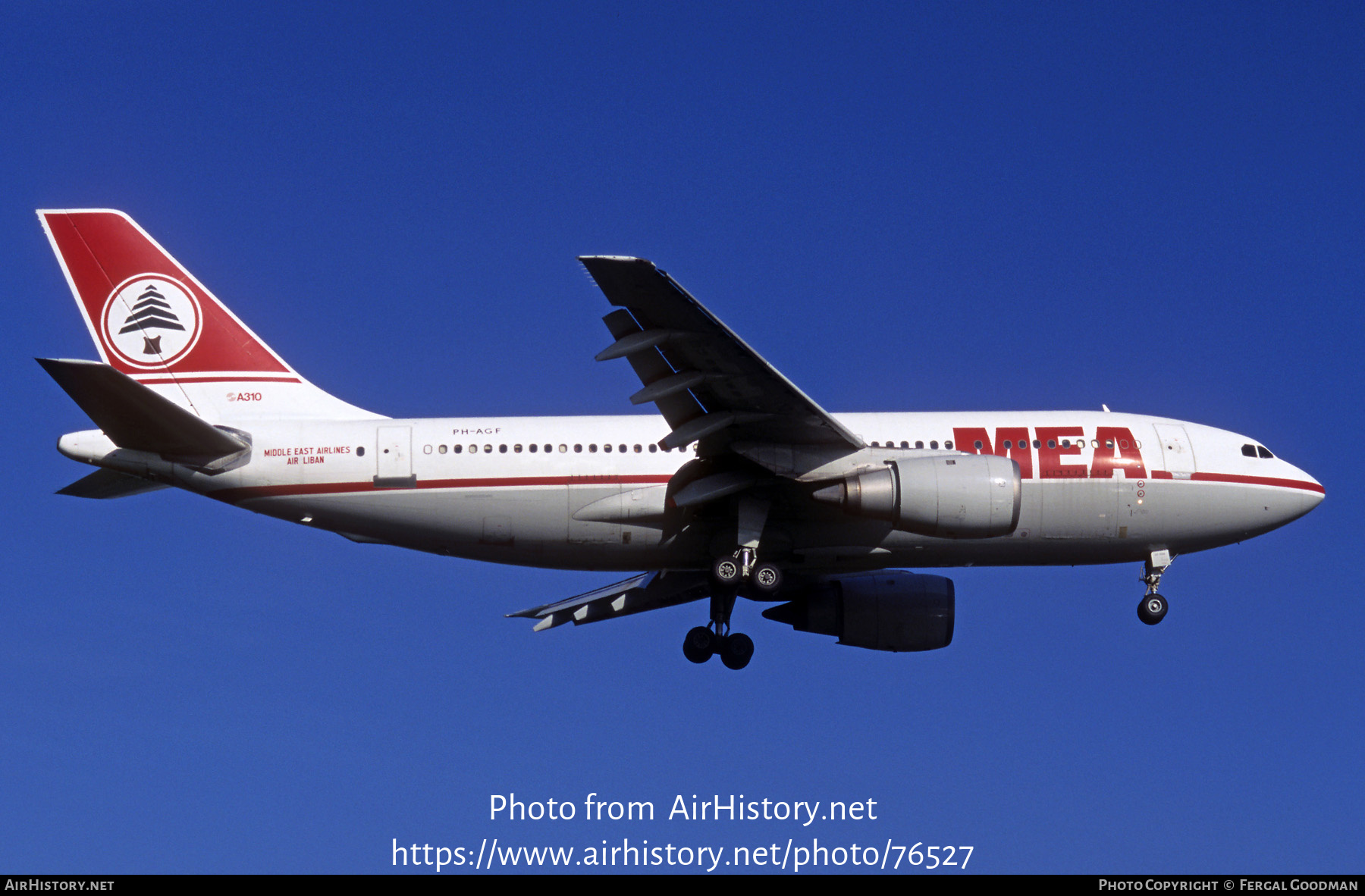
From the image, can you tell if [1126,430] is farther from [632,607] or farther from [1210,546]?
[632,607]

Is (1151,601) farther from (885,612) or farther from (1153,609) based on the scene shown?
(885,612)

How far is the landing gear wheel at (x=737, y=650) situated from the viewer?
103ft

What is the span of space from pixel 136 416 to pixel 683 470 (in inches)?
399

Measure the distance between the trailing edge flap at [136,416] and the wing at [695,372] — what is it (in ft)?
26.8

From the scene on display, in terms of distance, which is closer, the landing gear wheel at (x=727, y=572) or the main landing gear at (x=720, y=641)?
the landing gear wheel at (x=727, y=572)

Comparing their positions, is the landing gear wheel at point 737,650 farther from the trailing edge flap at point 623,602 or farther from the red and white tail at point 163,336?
the red and white tail at point 163,336

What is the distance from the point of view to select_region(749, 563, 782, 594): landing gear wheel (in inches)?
1119

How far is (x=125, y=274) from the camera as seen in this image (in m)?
30.4

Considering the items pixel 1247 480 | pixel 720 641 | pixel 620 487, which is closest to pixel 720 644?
pixel 720 641

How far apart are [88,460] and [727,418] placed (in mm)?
12029

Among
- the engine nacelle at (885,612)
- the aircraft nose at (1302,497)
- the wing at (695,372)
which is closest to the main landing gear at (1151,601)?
the aircraft nose at (1302,497)

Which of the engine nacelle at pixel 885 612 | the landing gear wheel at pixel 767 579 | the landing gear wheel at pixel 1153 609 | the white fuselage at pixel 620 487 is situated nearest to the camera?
the white fuselage at pixel 620 487

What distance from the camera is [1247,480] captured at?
3034cm

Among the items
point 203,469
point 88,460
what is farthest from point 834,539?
point 88,460
